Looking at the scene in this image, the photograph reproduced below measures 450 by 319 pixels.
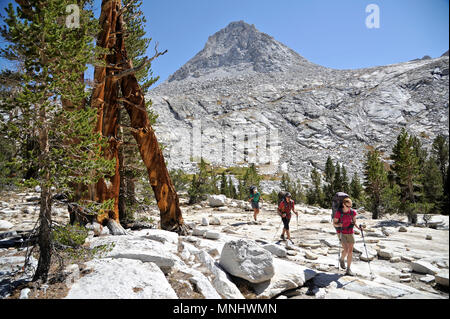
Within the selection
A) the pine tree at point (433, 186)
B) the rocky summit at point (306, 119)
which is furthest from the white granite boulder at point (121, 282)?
the rocky summit at point (306, 119)

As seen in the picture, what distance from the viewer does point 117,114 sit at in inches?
285

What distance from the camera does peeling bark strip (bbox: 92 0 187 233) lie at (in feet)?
20.9

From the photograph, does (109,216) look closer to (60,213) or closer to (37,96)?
(37,96)

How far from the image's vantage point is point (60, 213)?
10492 mm

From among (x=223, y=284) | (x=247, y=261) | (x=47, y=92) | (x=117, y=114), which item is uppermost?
(x=117, y=114)

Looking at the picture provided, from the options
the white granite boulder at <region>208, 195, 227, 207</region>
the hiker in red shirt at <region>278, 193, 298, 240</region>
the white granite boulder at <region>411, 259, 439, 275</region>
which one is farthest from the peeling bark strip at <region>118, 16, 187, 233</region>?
the white granite boulder at <region>208, 195, 227, 207</region>

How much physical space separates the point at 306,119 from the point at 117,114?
373 ft

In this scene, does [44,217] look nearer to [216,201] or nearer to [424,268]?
[424,268]

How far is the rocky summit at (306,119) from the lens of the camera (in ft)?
297

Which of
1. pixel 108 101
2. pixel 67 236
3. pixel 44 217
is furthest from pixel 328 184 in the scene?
pixel 44 217

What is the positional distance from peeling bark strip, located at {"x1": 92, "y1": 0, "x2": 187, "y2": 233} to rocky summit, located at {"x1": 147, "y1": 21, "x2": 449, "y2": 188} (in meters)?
70.5

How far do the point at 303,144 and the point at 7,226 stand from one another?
98.7 m

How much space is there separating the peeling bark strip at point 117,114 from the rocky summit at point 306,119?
7047 cm

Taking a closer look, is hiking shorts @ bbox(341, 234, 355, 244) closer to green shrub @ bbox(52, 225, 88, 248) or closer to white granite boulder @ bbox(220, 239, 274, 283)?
white granite boulder @ bbox(220, 239, 274, 283)
